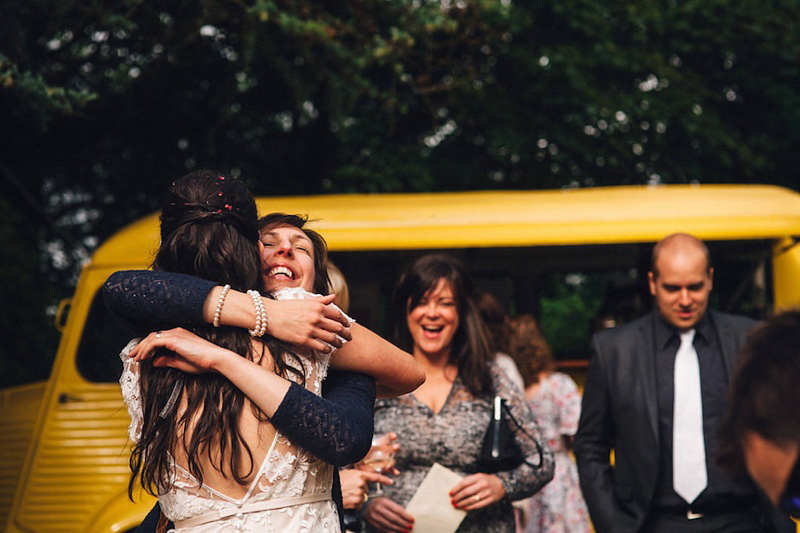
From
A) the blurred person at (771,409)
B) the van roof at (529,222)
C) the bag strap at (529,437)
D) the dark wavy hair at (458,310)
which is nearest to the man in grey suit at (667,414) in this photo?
the bag strap at (529,437)

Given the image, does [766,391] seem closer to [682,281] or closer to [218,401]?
[218,401]

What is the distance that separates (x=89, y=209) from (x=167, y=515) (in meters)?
10.0

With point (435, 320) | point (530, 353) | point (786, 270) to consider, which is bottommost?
point (435, 320)

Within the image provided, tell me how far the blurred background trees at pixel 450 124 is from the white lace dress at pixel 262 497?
7.40m

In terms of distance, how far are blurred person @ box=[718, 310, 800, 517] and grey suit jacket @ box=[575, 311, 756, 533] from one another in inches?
89.7

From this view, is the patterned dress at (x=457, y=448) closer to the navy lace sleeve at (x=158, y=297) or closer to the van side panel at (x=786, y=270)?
the navy lace sleeve at (x=158, y=297)

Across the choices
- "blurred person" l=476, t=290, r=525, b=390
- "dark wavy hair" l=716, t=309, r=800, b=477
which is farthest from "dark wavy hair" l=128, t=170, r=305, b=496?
"blurred person" l=476, t=290, r=525, b=390

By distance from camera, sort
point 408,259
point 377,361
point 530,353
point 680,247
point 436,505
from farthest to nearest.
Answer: point 408,259
point 530,353
point 680,247
point 436,505
point 377,361

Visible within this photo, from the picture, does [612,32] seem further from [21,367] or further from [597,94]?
[21,367]

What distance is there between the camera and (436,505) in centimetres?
375

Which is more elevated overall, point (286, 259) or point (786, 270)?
point (786, 270)

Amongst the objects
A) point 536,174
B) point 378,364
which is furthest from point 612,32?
point 378,364

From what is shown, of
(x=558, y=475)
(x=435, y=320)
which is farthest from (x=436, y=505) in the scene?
(x=558, y=475)

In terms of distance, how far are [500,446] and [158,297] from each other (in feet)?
6.50
